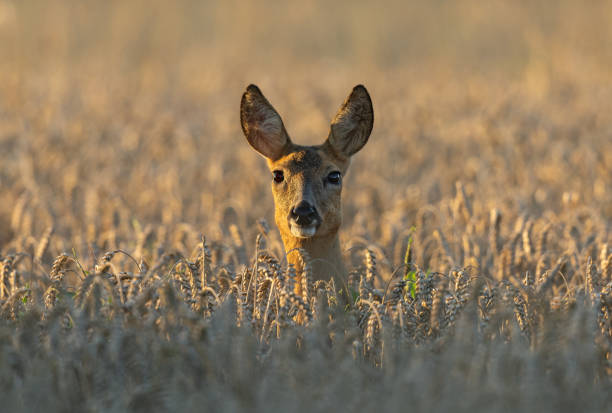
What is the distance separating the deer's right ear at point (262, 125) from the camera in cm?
596

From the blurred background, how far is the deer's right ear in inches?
61.4

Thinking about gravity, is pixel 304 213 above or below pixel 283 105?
below

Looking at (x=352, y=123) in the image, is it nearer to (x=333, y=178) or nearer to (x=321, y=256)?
(x=333, y=178)

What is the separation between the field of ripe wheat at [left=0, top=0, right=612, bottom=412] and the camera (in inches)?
151

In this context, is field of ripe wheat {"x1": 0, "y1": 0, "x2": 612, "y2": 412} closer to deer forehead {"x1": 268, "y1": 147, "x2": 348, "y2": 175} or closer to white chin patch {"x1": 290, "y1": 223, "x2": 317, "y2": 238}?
white chin patch {"x1": 290, "y1": 223, "x2": 317, "y2": 238}

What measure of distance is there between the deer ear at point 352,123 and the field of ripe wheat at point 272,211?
730mm

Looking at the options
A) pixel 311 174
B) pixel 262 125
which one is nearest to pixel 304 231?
pixel 311 174

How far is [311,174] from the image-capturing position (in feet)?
18.6

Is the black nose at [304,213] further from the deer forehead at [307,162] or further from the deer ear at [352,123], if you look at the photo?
the deer ear at [352,123]

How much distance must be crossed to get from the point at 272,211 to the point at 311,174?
3523 mm

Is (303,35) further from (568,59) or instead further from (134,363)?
(134,363)

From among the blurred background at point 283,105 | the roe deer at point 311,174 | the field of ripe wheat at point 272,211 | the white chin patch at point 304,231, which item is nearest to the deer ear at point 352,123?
the roe deer at point 311,174

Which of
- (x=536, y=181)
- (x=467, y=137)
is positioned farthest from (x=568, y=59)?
(x=536, y=181)

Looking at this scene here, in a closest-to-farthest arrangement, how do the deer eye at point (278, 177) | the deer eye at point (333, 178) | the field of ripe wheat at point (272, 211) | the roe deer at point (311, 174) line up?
the field of ripe wheat at point (272, 211) → the roe deer at point (311, 174) → the deer eye at point (333, 178) → the deer eye at point (278, 177)
